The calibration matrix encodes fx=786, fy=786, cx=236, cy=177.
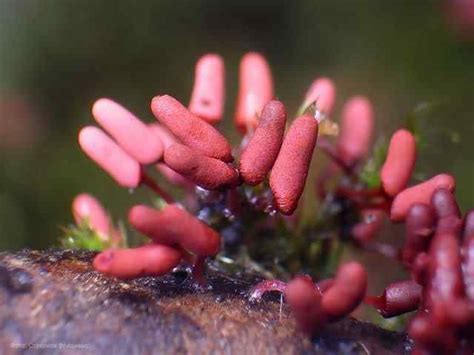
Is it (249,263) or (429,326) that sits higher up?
(429,326)

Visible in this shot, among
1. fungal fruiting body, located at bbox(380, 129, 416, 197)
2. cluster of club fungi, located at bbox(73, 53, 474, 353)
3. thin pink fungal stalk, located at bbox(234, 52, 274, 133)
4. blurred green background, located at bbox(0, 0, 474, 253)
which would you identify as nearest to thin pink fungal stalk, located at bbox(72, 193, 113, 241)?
cluster of club fungi, located at bbox(73, 53, 474, 353)

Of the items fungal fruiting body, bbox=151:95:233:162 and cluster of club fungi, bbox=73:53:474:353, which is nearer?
cluster of club fungi, bbox=73:53:474:353

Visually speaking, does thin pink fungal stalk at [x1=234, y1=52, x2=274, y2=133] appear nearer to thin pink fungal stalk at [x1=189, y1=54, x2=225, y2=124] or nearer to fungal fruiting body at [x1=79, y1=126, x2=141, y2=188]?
thin pink fungal stalk at [x1=189, y1=54, x2=225, y2=124]

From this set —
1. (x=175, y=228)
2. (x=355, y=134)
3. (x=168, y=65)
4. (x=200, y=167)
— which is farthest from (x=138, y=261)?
(x=168, y=65)

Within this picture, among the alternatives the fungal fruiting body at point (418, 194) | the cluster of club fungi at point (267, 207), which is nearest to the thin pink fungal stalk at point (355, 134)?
the cluster of club fungi at point (267, 207)

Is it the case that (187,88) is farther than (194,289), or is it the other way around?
(187,88)

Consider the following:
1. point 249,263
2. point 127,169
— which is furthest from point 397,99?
point 127,169

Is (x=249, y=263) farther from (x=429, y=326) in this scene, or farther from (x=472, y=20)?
(x=472, y=20)
